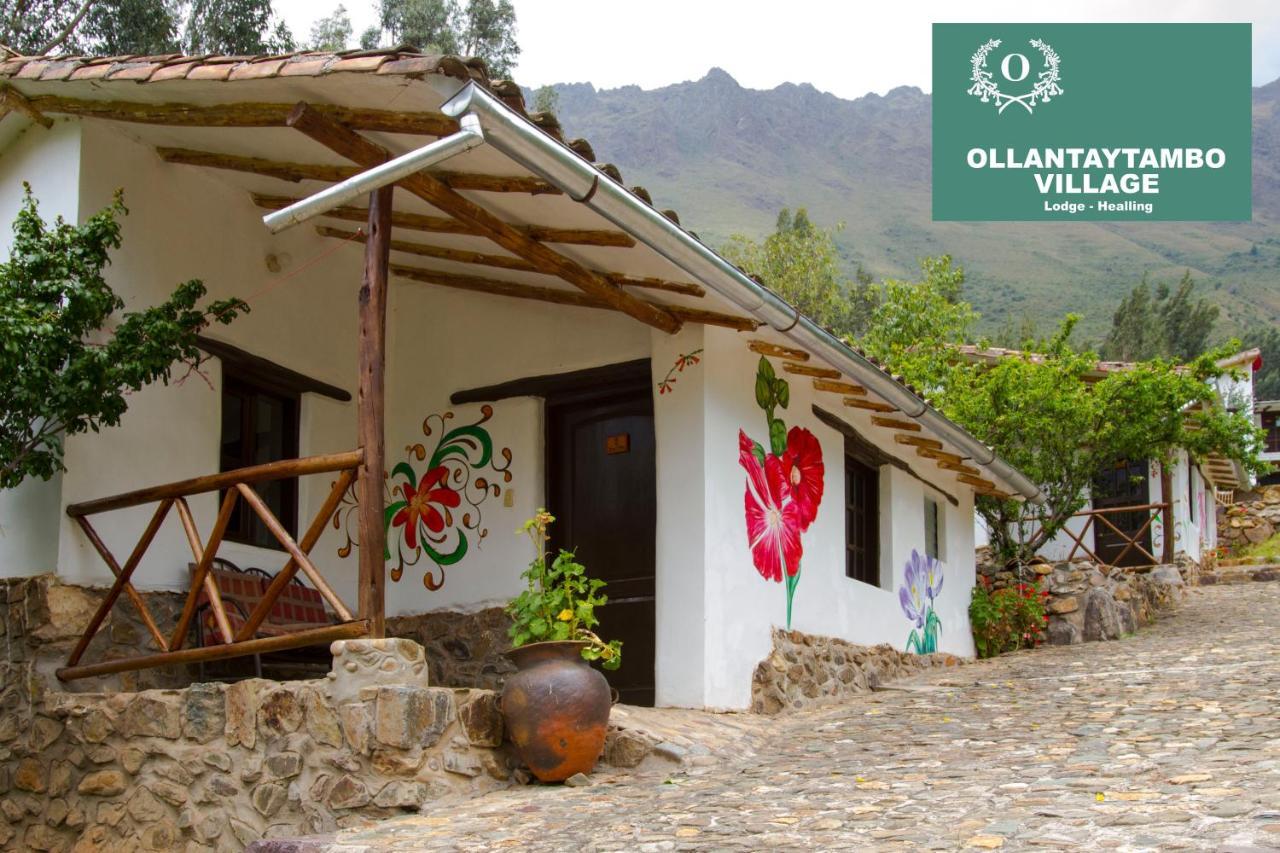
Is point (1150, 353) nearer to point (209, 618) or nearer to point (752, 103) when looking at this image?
point (209, 618)

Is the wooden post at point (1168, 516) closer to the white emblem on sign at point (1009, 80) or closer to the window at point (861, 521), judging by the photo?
the white emblem on sign at point (1009, 80)

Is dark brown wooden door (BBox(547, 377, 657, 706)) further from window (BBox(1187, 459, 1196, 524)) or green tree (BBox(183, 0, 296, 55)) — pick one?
window (BBox(1187, 459, 1196, 524))

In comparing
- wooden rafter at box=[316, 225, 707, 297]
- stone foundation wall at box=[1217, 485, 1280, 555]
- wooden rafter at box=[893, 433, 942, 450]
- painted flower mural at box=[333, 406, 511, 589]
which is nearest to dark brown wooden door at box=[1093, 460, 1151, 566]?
stone foundation wall at box=[1217, 485, 1280, 555]

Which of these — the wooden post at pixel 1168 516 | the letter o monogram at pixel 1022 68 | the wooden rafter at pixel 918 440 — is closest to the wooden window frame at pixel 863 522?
the wooden rafter at pixel 918 440

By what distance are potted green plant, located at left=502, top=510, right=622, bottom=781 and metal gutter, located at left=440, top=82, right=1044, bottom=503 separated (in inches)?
66.6

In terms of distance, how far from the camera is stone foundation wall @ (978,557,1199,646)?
1331cm

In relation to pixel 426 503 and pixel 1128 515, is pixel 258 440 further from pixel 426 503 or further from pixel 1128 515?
pixel 1128 515

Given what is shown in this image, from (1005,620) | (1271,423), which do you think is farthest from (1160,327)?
(1005,620)

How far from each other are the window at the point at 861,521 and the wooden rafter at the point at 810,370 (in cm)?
130

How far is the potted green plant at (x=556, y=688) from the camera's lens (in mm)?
6223

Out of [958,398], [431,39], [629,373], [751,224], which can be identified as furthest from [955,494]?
[751,224]

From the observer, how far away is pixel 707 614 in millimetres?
7922

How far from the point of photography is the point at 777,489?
29.4 ft

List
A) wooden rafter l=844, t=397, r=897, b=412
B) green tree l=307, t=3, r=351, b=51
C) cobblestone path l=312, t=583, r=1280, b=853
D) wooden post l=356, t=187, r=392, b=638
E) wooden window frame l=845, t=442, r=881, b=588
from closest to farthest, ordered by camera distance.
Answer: cobblestone path l=312, t=583, r=1280, b=853
wooden post l=356, t=187, r=392, b=638
wooden rafter l=844, t=397, r=897, b=412
wooden window frame l=845, t=442, r=881, b=588
green tree l=307, t=3, r=351, b=51
